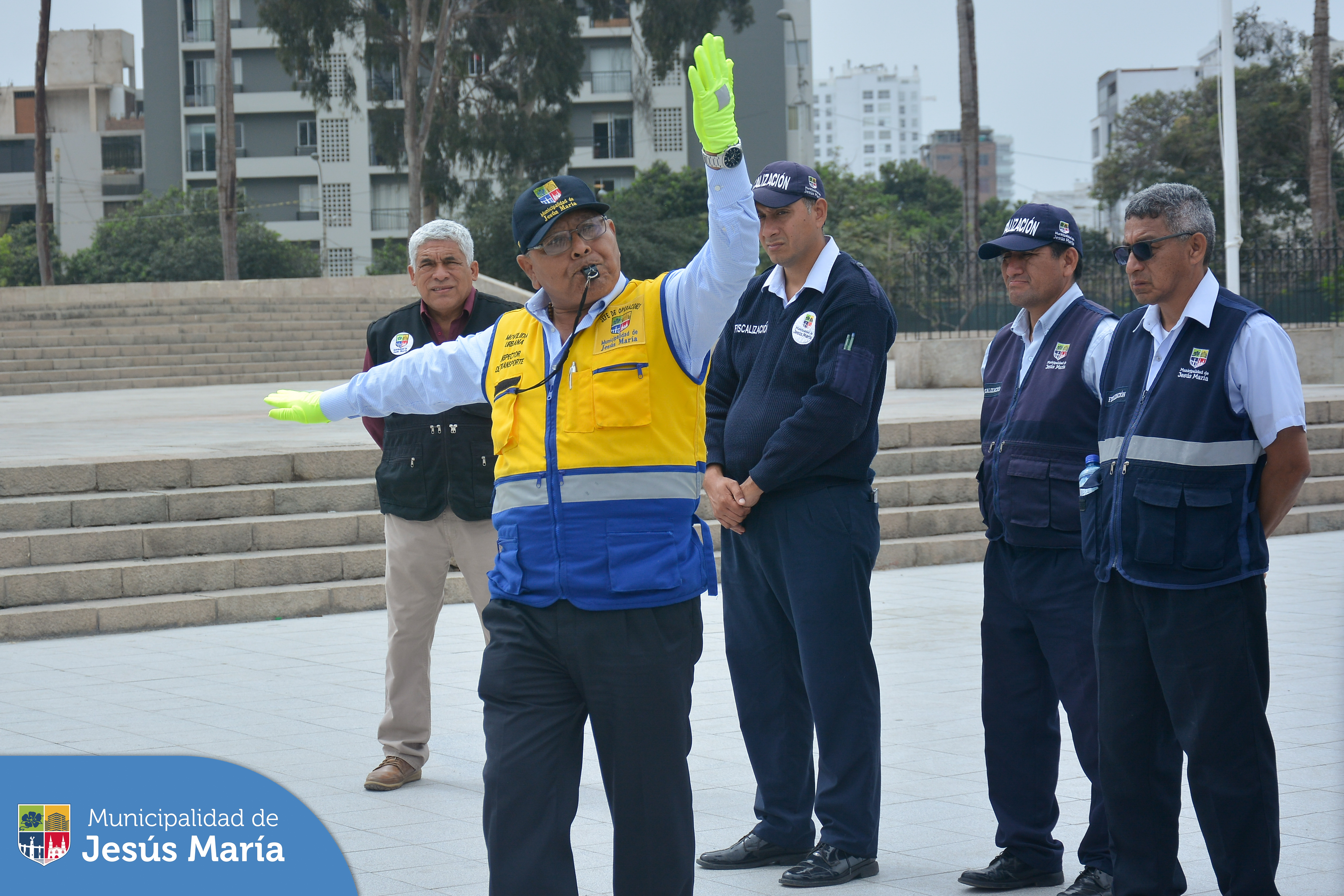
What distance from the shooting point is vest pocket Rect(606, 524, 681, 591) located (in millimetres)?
2861

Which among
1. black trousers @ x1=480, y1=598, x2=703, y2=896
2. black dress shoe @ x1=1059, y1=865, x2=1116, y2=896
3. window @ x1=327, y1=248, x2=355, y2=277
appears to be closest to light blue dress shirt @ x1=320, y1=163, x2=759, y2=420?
black trousers @ x1=480, y1=598, x2=703, y2=896

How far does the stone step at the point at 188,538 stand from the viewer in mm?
8422

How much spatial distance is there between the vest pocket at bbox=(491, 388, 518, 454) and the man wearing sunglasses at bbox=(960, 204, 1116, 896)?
1.55m

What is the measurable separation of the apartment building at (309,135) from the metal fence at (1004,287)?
131 feet

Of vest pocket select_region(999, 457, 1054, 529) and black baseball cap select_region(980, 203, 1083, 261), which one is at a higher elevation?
black baseball cap select_region(980, 203, 1083, 261)

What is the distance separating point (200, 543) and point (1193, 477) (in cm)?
704

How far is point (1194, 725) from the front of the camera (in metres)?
3.26

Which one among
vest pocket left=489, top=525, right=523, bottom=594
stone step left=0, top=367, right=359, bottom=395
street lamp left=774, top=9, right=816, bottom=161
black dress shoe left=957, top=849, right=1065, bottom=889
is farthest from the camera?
street lamp left=774, top=9, right=816, bottom=161

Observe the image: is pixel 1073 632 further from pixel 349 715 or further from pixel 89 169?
pixel 89 169

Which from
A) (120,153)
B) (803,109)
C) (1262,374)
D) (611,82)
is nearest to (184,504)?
(1262,374)

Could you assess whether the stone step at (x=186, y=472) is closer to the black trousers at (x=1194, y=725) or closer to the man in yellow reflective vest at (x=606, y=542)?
the man in yellow reflective vest at (x=606, y=542)

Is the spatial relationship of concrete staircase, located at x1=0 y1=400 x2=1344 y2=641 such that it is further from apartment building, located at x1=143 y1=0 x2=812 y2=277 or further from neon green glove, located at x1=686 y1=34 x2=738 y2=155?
apartment building, located at x1=143 y1=0 x2=812 y2=277

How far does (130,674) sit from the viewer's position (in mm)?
6887

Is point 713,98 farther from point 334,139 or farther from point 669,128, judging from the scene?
point 334,139
